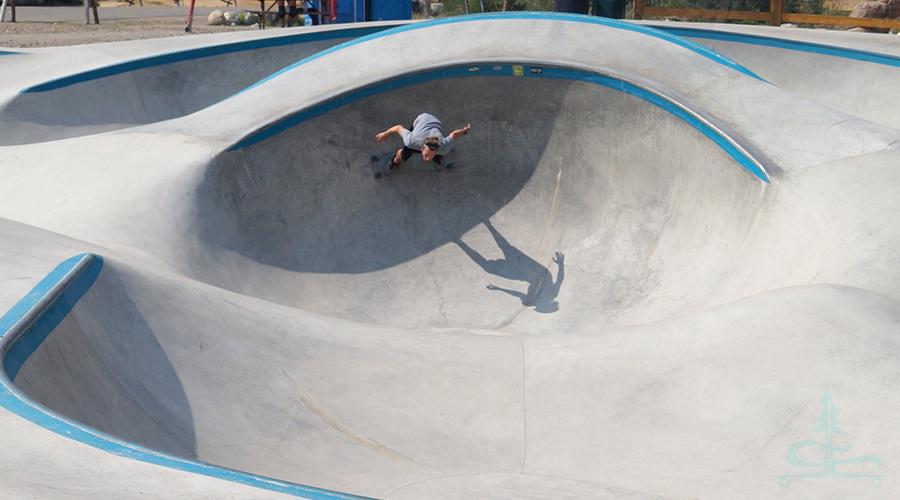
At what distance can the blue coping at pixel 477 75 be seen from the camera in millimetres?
7570

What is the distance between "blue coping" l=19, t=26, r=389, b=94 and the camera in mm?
10859

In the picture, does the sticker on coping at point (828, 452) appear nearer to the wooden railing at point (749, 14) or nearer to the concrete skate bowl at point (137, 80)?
the concrete skate bowl at point (137, 80)

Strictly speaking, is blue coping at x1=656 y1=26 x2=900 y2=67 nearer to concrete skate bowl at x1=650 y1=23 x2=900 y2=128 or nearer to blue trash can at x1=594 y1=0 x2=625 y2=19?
concrete skate bowl at x1=650 y1=23 x2=900 y2=128

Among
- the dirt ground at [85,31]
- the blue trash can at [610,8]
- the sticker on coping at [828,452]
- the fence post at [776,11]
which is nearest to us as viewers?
the sticker on coping at [828,452]

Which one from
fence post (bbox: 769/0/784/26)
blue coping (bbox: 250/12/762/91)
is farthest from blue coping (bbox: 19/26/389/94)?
fence post (bbox: 769/0/784/26)

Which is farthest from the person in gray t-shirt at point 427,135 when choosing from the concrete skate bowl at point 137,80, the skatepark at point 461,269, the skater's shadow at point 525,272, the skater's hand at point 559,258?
the concrete skate bowl at point 137,80

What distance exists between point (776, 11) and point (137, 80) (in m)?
16.7

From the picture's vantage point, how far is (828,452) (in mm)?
3539

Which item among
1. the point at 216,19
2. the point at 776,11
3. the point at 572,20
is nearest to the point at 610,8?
the point at 776,11

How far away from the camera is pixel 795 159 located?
6664mm

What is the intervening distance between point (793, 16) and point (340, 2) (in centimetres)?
1334

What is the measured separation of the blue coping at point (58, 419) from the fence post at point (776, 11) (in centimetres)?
1959

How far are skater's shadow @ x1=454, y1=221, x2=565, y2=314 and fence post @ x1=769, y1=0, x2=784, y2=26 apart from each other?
14.4 meters

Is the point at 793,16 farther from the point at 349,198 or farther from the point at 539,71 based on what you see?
the point at 349,198
